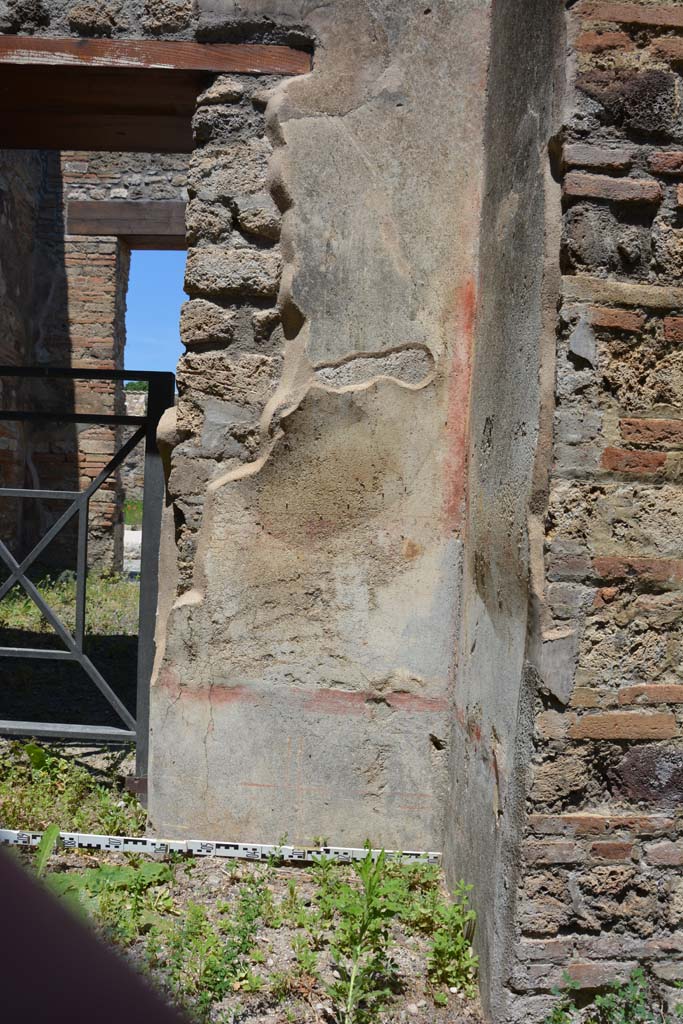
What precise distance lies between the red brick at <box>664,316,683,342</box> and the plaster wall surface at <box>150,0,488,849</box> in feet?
2.81

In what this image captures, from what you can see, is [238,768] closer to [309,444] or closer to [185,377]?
[309,444]

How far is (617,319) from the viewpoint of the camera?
6.31 ft

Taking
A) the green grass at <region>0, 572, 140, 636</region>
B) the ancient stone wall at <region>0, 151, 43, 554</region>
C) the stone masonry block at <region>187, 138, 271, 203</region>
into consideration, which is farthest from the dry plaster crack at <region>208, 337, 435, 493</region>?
the ancient stone wall at <region>0, 151, 43, 554</region>

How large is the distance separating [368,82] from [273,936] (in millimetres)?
2596

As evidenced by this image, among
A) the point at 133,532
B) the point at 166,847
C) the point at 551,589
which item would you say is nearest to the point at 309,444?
the point at 551,589

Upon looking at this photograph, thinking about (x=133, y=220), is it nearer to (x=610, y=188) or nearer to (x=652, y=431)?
(x=610, y=188)

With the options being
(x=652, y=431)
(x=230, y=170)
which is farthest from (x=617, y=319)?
(x=230, y=170)

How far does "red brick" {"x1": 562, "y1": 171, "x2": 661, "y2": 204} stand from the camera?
1894 millimetres

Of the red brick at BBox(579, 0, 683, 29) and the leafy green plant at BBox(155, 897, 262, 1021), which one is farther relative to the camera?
the leafy green plant at BBox(155, 897, 262, 1021)

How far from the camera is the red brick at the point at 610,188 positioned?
1894 millimetres

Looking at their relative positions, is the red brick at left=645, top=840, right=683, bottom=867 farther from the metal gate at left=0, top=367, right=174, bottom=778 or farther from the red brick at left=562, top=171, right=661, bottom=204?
the metal gate at left=0, top=367, right=174, bottom=778

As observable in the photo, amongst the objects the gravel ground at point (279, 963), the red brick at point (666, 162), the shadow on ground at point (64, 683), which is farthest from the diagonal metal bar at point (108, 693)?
the red brick at point (666, 162)

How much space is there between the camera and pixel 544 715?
1.92m

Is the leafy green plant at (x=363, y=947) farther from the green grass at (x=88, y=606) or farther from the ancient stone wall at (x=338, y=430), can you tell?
the green grass at (x=88, y=606)
